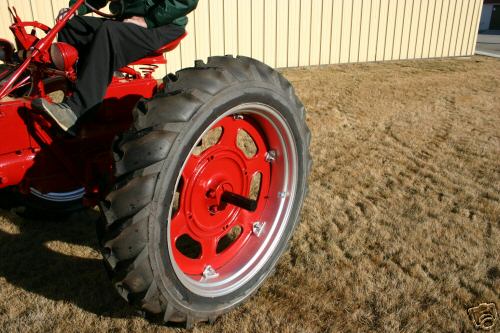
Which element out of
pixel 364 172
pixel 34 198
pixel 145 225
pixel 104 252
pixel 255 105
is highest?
pixel 255 105

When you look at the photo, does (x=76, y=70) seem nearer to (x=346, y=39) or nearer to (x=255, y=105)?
(x=255, y=105)

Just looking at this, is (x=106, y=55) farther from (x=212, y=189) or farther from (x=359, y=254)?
(x=359, y=254)

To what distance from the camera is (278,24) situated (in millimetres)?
8148

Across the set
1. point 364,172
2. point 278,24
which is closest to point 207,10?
point 278,24

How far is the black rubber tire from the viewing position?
182cm

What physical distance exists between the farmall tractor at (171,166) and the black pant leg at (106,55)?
98 mm

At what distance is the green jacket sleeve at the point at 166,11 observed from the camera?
2496 mm

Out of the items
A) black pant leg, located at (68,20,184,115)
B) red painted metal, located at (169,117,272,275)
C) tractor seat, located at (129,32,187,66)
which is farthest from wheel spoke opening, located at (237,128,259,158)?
black pant leg, located at (68,20,184,115)

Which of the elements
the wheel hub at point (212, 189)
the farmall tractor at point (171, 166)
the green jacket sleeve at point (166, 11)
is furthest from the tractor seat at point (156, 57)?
the wheel hub at point (212, 189)

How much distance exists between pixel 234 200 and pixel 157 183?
0.65m

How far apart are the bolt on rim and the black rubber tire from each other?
0.41ft

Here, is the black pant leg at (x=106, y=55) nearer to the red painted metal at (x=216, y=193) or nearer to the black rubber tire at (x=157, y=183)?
the black rubber tire at (x=157, y=183)

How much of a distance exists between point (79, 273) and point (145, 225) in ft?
3.87

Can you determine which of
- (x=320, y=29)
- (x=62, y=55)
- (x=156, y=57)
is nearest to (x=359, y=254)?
(x=156, y=57)
